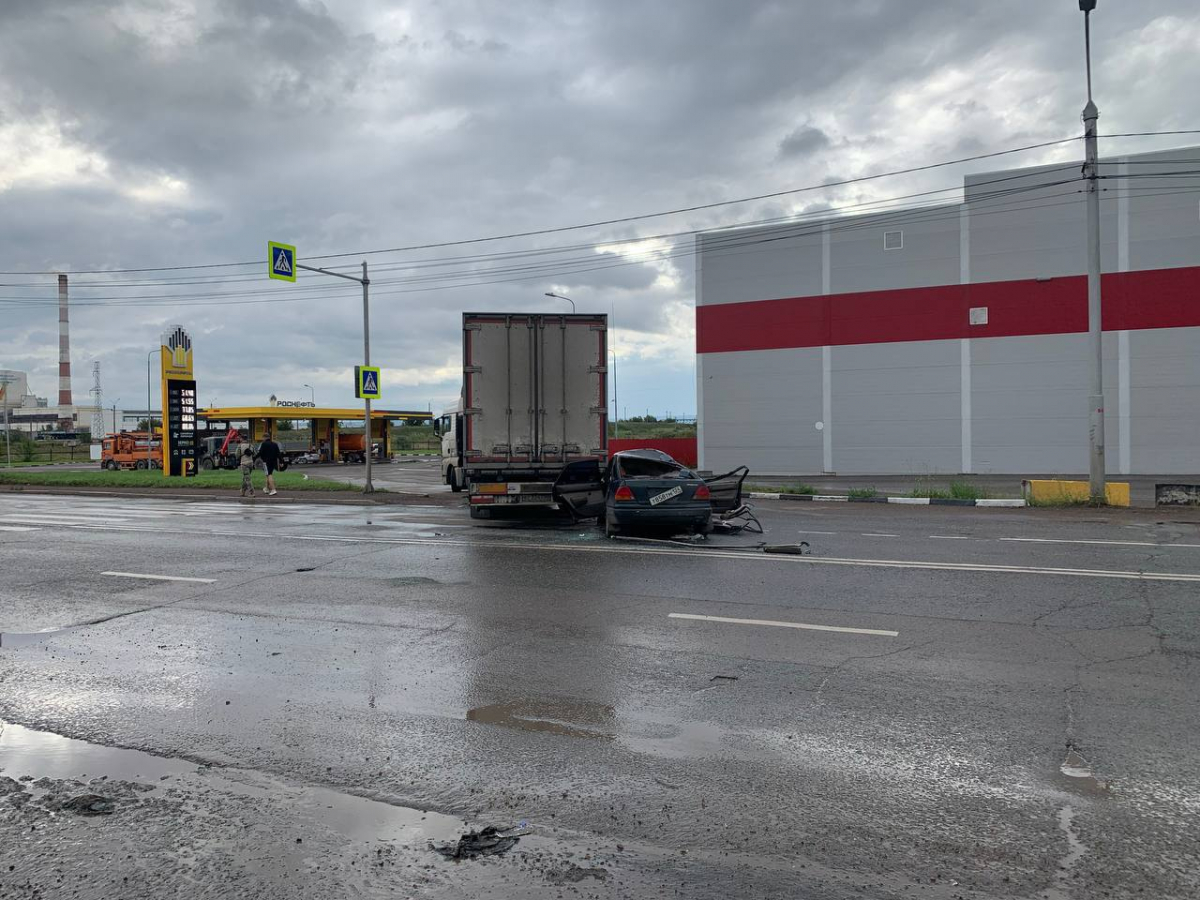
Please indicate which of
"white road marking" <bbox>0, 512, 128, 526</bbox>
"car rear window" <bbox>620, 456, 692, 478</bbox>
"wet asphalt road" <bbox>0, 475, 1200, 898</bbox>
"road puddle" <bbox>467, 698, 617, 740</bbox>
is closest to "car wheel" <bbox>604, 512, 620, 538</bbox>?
"car rear window" <bbox>620, 456, 692, 478</bbox>

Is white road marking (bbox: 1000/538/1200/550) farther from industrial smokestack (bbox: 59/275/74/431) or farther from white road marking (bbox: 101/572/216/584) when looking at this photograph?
industrial smokestack (bbox: 59/275/74/431)

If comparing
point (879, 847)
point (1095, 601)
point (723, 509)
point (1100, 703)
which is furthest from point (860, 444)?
point (879, 847)

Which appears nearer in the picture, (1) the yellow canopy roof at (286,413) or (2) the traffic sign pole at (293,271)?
(2) the traffic sign pole at (293,271)

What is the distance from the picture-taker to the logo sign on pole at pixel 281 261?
22.3 meters

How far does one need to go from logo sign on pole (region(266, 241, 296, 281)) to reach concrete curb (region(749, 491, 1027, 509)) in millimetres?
14056

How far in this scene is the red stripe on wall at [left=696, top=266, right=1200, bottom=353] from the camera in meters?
29.9

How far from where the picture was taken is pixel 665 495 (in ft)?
41.7

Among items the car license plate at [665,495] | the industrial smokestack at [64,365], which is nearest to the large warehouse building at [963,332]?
the car license plate at [665,495]

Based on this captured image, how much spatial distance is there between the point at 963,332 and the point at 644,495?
24563 mm

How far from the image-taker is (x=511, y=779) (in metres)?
4.18

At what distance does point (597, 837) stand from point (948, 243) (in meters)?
33.7

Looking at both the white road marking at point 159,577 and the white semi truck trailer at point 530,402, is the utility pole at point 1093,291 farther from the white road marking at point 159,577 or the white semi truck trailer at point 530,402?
the white road marking at point 159,577

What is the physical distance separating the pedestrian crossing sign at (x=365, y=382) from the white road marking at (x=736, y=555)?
8.82 metres

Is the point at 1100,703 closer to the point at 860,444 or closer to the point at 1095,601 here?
the point at 1095,601
